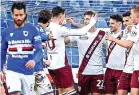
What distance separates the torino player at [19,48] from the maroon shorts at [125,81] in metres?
1.80

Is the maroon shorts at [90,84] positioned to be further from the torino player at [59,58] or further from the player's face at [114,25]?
the player's face at [114,25]

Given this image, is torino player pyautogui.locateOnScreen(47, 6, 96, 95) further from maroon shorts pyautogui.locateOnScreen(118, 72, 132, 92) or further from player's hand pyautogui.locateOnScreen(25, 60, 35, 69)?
player's hand pyautogui.locateOnScreen(25, 60, 35, 69)

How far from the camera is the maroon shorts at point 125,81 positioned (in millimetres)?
7004

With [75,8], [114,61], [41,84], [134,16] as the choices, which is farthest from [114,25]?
[75,8]

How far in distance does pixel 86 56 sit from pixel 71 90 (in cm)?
66

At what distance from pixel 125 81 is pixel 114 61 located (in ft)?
2.36

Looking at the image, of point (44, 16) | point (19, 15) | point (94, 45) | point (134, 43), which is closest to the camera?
point (19, 15)

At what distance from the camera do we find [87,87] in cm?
774

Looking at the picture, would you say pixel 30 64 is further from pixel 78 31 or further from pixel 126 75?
pixel 126 75

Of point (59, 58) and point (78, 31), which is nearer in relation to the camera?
point (78, 31)

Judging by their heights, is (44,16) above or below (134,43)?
above

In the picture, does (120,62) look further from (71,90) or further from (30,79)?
(30,79)

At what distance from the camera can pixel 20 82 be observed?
5840 mm

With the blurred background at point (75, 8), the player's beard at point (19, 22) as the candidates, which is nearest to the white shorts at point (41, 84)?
the player's beard at point (19, 22)
